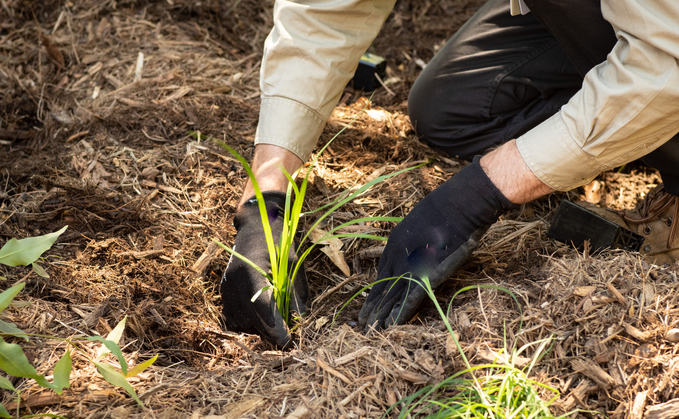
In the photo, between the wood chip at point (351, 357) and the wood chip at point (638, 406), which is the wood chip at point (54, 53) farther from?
the wood chip at point (638, 406)

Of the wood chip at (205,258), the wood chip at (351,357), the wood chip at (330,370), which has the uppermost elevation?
the wood chip at (351,357)

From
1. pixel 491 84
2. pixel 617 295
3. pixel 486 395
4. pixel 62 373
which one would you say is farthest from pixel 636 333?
pixel 62 373

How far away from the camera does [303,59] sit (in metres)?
1.69

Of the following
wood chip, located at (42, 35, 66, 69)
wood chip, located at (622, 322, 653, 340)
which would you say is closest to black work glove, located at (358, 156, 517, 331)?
wood chip, located at (622, 322, 653, 340)

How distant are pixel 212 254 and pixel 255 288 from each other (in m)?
0.28

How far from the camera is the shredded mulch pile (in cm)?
113

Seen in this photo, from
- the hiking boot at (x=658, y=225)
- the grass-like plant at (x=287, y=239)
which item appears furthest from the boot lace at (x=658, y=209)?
the grass-like plant at (x=287, y=239)

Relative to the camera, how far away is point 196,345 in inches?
54.7

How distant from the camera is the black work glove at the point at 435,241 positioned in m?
1.37

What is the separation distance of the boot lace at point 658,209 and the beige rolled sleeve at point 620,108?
0.36 m

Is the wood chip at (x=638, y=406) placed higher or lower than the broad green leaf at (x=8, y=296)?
lower

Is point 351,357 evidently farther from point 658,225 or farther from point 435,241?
point 658,225

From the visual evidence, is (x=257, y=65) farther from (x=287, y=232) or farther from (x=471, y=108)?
(x=287, y=232)

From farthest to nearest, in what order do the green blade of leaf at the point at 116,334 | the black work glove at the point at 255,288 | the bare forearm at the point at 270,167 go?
the bare forearm at the point at 270,167 → the black work glove at the point at 255,288 → the green blade of leaf at the point at 116,334
